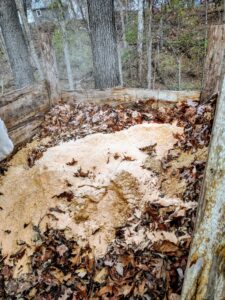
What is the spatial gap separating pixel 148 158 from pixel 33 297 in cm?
198

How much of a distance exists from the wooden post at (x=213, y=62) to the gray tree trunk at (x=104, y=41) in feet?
9.19

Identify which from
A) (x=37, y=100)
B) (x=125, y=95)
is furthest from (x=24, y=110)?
(x=125, y=95)

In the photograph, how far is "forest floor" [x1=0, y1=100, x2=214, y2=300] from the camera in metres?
2.66

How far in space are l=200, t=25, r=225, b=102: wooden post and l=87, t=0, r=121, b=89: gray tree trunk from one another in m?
2.80

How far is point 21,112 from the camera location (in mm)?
4660

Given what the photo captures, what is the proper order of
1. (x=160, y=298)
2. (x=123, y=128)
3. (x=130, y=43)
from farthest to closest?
(x=130, y=43) < (x=123, y=128) < (x=160, y=298)

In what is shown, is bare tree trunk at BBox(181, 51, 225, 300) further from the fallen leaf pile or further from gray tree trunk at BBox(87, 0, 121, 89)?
gray tree trunk at BBox(87, 0, 121, 89)

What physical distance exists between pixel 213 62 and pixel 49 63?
298 centimetres

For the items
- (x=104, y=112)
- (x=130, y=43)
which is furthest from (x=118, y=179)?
(x=130, y=43)

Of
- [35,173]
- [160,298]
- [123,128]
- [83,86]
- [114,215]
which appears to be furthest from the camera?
[83,86]

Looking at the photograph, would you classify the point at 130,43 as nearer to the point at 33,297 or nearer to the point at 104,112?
the point at 104,112

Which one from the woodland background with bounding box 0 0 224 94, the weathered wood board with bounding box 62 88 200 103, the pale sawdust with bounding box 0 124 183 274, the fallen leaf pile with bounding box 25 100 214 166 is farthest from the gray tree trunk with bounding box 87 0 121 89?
the woodland background with bounding box 0 0 224 94

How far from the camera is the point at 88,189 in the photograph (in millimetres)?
A: 3252

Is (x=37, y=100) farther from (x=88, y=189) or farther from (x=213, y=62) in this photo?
(x=213, y=62)
